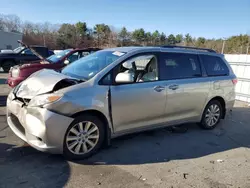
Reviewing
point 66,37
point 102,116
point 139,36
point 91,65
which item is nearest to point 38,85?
point 91,65

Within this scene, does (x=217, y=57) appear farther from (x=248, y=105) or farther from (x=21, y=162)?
(x=21, y=162)

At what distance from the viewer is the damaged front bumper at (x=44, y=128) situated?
311 centimetres

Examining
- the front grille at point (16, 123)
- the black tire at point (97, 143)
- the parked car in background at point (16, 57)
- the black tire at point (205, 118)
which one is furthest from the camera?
the parked car in background at point (16, 57)

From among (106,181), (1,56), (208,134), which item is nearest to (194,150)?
(208,134)

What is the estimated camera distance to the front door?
12.0 feet

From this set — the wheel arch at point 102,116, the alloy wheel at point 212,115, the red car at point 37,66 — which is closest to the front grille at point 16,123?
the wheel arch at point 102,116

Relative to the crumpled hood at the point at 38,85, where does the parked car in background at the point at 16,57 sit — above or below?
below

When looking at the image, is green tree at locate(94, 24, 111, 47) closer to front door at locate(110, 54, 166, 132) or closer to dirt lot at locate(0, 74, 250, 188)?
front door at locate(110, 54, 166, 132)

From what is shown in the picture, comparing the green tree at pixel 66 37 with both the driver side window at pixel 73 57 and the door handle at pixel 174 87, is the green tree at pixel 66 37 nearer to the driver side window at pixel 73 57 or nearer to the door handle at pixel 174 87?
the driver side window at pixel 73 57

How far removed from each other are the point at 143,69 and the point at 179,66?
0.70 m

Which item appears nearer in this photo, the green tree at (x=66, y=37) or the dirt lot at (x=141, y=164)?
the dirt lot at (x=141, y=164)

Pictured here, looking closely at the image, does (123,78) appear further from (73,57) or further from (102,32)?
(102,32)

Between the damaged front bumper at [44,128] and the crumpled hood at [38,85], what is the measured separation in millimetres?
272

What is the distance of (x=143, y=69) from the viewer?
4.57 meters
